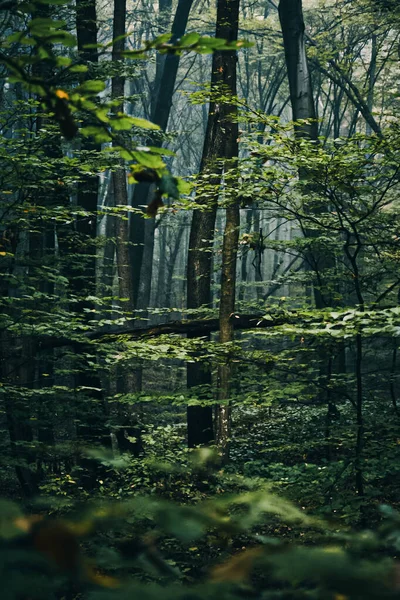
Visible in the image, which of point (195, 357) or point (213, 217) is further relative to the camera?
point (213, 217)

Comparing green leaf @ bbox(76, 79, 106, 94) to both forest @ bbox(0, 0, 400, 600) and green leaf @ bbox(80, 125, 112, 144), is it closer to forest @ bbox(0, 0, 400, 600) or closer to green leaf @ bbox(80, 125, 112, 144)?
forest @ bbox(0, 0, 400, 600)

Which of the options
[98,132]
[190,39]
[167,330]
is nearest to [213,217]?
[167,330]

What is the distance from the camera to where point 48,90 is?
204 centimetres

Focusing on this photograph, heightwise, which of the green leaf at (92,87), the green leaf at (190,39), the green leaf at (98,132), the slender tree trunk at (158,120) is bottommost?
the green leaf at (98,132)

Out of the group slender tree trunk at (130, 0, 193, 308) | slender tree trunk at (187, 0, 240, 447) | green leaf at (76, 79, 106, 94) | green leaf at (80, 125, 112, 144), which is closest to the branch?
slender tree trunk at (187, 0, 240, 447)

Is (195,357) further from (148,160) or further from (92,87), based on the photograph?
(92,87)

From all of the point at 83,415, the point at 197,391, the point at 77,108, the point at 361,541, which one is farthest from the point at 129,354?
the point at 361,541

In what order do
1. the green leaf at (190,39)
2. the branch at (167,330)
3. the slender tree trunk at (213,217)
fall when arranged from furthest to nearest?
the slender tree trunk at (213,217), the branch at (167,330), the green leaf at (190,39)

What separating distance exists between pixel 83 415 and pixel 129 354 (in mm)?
1831

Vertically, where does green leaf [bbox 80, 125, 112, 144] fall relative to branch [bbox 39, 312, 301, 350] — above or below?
above

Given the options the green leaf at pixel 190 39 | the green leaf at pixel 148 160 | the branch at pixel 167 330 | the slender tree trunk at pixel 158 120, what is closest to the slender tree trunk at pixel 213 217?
the branch at pixel 167 330

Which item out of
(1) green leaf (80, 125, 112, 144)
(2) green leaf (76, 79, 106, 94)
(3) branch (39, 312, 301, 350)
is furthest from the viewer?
(3) branch (39, 312, 301, 350)

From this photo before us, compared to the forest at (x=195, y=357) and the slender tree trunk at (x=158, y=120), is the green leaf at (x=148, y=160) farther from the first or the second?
the slender tree trunk at (x=158, y=120)

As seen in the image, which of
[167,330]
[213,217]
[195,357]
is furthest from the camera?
[213,217]
